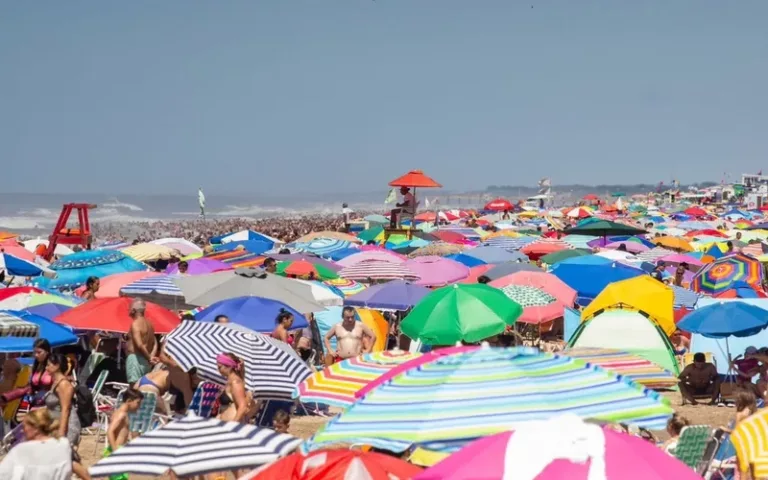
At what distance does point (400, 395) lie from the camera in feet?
13.8

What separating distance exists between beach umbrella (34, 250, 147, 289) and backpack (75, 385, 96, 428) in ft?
16.6

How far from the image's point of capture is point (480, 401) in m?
4.09

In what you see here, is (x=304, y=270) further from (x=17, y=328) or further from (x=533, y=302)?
(x=17, y=328)

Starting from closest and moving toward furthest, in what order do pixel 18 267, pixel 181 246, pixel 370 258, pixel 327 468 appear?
pixel 327 468, pixel 370 258, pixel 18 267, pixel 181 246

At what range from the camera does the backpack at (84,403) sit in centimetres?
743

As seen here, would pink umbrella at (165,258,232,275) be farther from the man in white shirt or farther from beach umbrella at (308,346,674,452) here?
beach umbrella at (308,346,674,452)

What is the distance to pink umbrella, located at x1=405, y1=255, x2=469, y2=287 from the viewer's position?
480 inches

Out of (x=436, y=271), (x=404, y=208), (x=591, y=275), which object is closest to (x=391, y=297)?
(x=436, y=271)

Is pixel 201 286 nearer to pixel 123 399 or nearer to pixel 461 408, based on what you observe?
pixel 123 399

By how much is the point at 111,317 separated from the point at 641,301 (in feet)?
16.8

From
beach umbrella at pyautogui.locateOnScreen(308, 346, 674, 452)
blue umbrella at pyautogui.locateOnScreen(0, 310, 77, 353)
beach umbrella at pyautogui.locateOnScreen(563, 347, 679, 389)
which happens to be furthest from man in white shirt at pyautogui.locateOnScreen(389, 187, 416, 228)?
beach umbrella at pyautogui.locateOnScreen(308, 346, 674, 452)

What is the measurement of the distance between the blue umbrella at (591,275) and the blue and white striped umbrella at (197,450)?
30.1 ft

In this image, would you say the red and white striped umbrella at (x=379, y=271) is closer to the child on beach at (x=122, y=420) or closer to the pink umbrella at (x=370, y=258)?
the pink umbrella at (x=370, y=258)

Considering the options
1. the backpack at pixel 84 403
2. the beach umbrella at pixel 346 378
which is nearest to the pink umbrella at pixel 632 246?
the backpack at pixel 84 403
